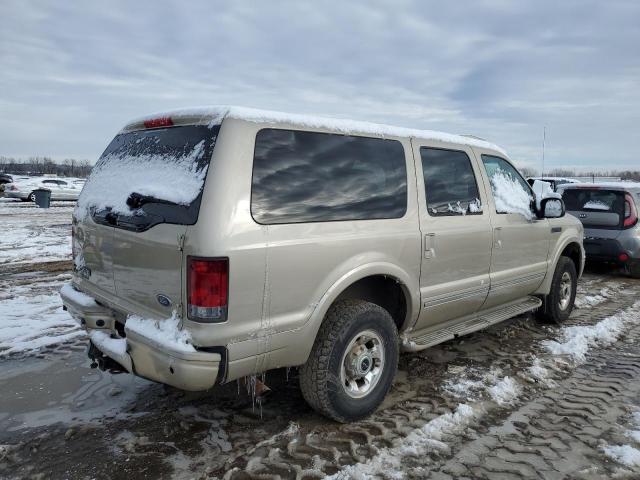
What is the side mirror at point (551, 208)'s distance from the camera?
4.96m

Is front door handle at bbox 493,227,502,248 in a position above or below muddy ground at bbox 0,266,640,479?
above

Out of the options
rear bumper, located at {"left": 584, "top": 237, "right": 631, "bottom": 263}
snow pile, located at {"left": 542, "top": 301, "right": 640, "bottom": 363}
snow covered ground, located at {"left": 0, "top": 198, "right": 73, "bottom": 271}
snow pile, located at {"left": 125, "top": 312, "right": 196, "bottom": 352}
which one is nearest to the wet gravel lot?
snow pile, located at {"left": 542, "top": 301, "right": 640, "bottom": 363}

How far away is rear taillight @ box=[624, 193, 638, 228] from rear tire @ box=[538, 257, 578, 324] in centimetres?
319

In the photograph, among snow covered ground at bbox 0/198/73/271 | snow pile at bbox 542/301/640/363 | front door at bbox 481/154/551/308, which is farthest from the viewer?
snow covered ground at bbox 0/198/73/271

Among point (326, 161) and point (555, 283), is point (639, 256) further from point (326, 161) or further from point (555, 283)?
point (326, 161)

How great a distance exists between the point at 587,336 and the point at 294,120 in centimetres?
413

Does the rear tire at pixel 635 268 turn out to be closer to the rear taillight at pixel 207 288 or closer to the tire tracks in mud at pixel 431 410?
the tire tracks in mud at pixel 431 410

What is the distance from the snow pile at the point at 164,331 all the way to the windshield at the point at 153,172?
0.58 metres

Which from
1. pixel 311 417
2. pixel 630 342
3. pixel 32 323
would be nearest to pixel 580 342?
pixel 630 342

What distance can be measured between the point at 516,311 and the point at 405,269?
1.97 m

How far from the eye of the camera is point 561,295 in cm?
577

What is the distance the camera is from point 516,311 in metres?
4.91

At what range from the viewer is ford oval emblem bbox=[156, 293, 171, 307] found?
275 centimetres

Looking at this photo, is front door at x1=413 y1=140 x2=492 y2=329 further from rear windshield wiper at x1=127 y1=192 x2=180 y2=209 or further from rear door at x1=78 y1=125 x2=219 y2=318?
rear windshield wiper at x1=127 y1=192 x2=180 y2=209
